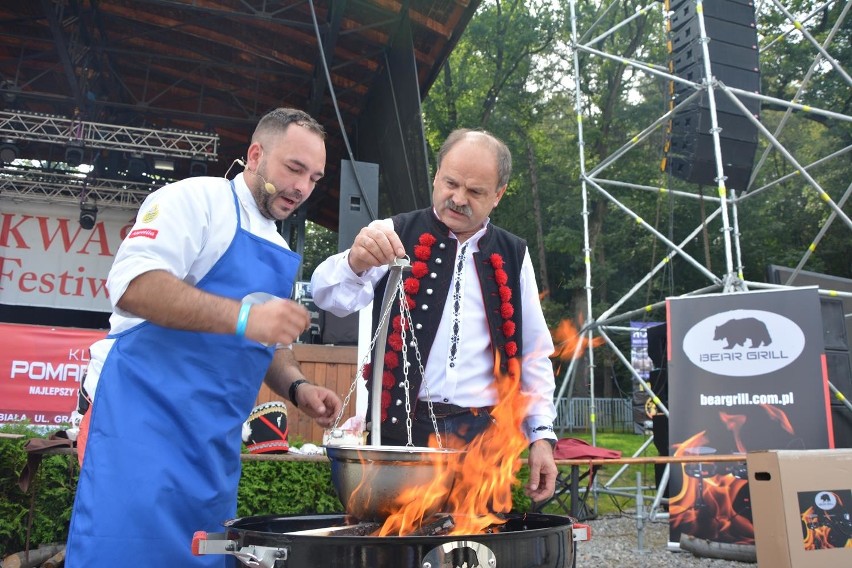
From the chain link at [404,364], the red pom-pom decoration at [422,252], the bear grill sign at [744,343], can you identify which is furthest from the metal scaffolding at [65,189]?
the chain link at [404,364]

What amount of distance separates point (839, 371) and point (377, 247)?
5010 mm

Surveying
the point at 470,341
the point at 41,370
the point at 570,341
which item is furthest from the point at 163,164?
the point at 470,341

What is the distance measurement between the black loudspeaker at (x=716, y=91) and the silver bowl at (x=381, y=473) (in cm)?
550

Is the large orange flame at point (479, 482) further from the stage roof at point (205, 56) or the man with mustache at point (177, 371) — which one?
the stage roof at point (205, 56)

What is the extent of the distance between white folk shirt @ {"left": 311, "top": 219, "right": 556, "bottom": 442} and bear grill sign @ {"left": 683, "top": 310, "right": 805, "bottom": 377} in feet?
10.4

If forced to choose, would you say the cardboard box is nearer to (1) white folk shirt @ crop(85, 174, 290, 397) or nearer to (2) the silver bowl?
(2) the silver bowl

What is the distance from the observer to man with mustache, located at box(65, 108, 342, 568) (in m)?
1.37

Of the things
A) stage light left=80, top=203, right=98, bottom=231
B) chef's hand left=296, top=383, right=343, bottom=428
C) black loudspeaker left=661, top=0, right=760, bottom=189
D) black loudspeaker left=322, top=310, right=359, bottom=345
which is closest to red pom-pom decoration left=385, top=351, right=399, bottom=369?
chef's hand left=296, top=383, right=343, bottom=428

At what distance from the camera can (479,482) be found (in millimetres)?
1566

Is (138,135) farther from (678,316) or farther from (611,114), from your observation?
(611,114)

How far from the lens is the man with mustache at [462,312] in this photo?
1.83 meters

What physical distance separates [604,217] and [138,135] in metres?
15.8

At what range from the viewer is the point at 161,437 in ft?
4.90

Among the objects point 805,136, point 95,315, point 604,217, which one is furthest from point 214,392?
point 805,136
